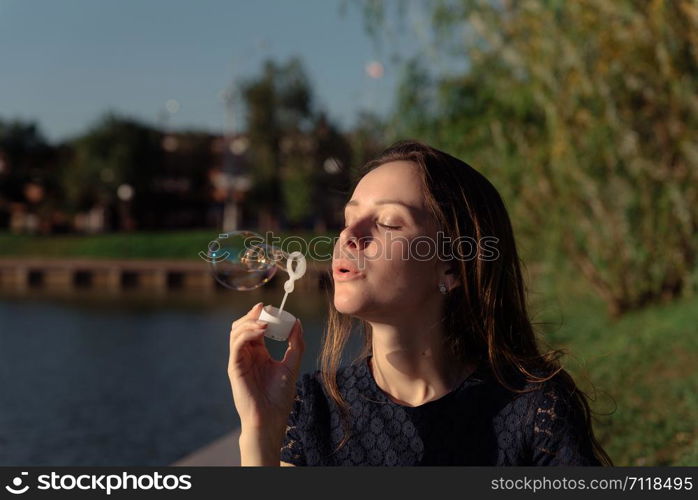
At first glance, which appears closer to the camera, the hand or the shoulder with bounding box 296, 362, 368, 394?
the hand

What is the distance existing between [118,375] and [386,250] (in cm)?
1780

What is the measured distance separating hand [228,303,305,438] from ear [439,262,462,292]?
1.20 ft

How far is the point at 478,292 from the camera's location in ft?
7.25

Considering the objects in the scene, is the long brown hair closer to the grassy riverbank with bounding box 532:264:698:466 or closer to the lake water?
the grassy riverbank with bounding box 532:264:698:466

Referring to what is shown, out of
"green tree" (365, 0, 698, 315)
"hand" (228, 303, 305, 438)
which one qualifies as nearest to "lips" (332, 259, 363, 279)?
"hand" (228, 303, 305, 438)

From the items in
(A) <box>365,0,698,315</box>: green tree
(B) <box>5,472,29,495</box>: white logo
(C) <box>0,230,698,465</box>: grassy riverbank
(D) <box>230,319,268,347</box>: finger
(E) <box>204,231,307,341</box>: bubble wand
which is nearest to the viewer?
(D) <box>230,319,268,347</box>: finger

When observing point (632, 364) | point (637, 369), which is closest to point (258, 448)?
point (637, 369)

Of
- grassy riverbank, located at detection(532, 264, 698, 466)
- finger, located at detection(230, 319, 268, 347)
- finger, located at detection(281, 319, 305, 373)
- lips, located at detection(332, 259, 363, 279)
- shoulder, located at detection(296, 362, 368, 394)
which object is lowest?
grassy riverbank, located at detection(532, 264, 698, 466)

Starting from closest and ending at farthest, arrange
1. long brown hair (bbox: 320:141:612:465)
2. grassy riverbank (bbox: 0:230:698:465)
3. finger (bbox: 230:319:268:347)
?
finger (bbox: 230:319:268:347) → long brown hair (bbox: 320:141:612:465) → grassy riverbank (bbox: 0:230:698:465)

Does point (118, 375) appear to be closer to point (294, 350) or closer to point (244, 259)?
point (244, 259)

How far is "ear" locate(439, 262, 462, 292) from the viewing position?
2.15 m

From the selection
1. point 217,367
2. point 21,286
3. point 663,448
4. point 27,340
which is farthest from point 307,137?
point 663,448

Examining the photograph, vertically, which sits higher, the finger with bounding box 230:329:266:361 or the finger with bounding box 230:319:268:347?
the finger with bounding box 230:319:268:347

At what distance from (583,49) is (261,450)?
6.98m
